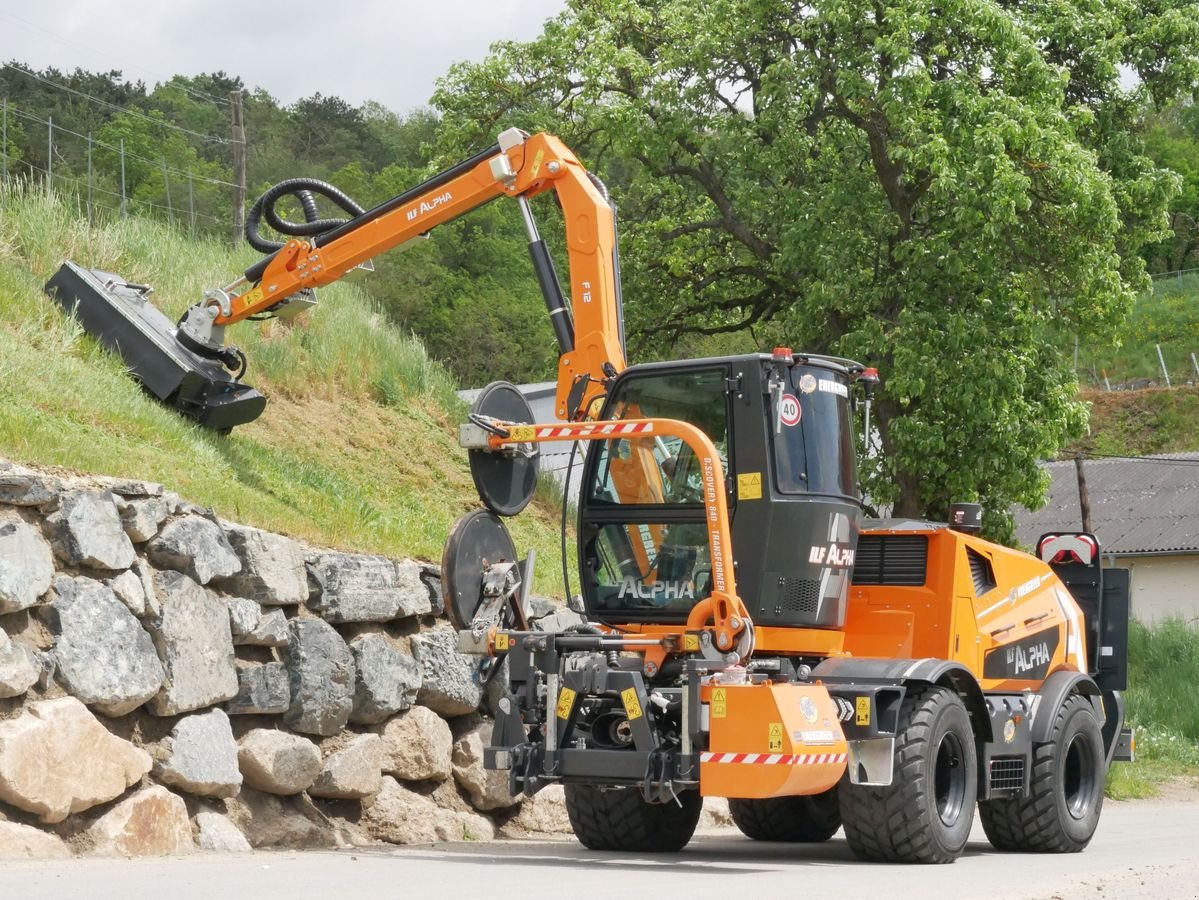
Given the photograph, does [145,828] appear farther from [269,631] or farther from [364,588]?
[364,588]

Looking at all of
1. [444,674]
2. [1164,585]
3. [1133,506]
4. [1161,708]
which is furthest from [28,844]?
[1133,506]

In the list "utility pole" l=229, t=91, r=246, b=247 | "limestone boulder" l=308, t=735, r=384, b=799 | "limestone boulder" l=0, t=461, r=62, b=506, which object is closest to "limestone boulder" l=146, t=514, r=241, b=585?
"limestone boulder" l=0, t=461, r=62, b=506

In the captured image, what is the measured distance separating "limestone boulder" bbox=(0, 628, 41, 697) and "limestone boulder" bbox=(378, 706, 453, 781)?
3326mm

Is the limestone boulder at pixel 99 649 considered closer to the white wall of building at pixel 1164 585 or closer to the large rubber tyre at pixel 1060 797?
the large rubber tyre at pixel 1060 797

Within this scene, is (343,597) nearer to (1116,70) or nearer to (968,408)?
(968,408)

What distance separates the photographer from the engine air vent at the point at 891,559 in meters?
10.4

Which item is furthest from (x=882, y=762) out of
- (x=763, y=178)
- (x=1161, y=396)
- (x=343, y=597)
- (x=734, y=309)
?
(x=1161, y=396)

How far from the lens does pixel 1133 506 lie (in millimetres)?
45406

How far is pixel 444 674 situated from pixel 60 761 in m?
3.75

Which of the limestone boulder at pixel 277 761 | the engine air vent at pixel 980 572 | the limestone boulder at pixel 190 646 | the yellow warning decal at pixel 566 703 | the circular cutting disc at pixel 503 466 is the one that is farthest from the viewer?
the engine air vent at pixel 980 572

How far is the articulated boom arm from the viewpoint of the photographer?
36.6 ft

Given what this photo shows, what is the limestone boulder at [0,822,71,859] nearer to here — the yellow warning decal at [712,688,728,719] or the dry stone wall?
the dry stone wall

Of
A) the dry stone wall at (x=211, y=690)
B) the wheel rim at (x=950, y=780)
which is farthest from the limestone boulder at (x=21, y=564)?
the wheel rim at (x=950, y=780)

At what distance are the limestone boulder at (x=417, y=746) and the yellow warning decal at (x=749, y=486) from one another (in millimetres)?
3549
